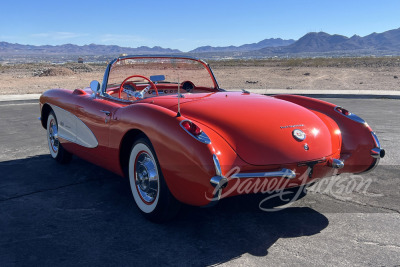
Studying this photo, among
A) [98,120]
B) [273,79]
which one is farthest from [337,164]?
[273,79]

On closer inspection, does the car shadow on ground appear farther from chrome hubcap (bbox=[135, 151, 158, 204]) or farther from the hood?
the hood

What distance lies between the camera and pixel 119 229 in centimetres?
332

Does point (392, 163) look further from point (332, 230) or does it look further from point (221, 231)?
point (221, 231)

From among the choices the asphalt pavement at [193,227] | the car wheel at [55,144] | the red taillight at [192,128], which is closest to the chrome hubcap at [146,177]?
the asphalt pavement at [193,227]


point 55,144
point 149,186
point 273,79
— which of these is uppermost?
point 149,186

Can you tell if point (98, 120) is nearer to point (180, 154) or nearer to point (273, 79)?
point (180, 154)

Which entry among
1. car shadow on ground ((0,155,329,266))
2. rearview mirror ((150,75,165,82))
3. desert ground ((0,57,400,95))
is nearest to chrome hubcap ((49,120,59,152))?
car shadow on ground ((0,155,329,266))

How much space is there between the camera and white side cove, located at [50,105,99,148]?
14.6 feet

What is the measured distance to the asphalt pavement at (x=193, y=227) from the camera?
2836 mm

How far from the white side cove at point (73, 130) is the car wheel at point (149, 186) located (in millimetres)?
823

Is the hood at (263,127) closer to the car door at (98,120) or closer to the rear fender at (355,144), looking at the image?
the rear fender at (355,144)

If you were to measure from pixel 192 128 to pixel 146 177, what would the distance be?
701 mm

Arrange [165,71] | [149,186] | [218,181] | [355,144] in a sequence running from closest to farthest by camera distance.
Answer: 1. [218,181]
2. [149,186]
3. [355,144]
4. [165,71]

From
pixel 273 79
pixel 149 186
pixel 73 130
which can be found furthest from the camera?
pixel 273 79
